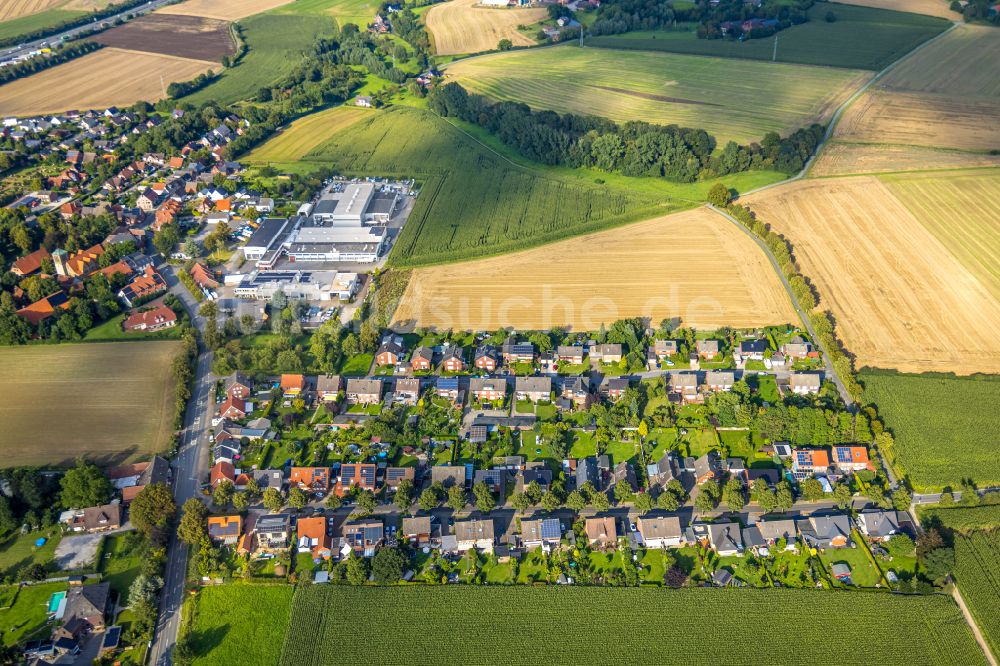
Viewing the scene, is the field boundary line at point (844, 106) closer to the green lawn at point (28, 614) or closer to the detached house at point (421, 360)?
the detached house at point (421, 360)

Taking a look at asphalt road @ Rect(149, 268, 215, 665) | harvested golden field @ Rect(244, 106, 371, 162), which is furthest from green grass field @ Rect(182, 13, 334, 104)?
asphalt road @ Rect(149, 268, 215, 665)

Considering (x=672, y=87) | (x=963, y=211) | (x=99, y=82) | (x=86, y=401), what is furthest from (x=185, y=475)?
(x=99, y=82)

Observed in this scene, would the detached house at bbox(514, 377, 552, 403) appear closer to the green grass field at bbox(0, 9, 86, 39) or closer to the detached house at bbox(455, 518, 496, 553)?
the detached house at bbox(455, 518, 496, 553)

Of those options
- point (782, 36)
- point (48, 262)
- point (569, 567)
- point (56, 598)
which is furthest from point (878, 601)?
point (782, 36)

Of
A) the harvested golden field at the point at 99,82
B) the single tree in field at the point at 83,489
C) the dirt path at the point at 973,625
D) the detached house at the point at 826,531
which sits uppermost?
the harvested golden field at the point at 99,82

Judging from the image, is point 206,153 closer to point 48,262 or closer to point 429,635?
point 48,262

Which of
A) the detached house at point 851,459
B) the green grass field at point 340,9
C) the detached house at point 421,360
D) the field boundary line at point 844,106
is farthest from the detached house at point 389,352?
the green grass field at point 340,9
